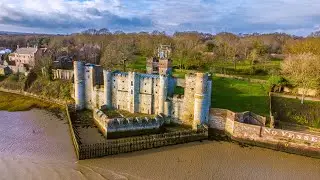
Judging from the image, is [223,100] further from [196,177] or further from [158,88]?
[196,177]

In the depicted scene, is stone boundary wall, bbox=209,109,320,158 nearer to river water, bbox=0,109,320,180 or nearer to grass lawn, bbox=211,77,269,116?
river water, bbox=0,109,320,180

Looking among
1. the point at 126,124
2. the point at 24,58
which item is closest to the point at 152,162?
the point at 126,124

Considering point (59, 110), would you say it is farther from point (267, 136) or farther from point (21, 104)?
point (267, 136)

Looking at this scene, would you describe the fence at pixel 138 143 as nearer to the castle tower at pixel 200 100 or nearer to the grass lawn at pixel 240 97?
the castle tower at pixel 200 100

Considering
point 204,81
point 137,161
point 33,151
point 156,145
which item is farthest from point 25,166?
point 204,81

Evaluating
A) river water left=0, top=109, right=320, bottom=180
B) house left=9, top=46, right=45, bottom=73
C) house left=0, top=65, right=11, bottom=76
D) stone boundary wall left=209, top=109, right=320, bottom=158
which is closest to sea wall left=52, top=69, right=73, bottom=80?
house left=9, top=46, right=45, bottom=73
